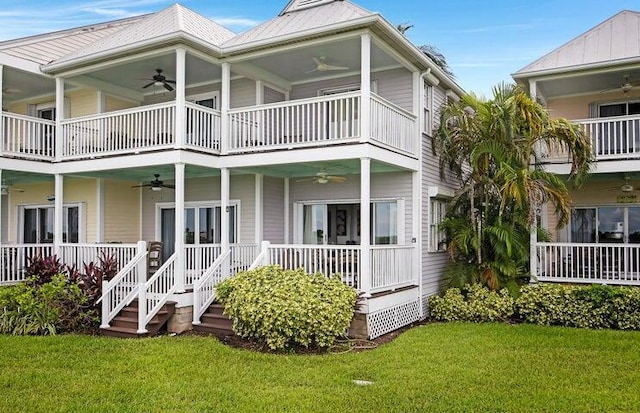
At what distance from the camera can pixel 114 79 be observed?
1578 centimetres

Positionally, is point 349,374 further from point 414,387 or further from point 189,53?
point 189,53

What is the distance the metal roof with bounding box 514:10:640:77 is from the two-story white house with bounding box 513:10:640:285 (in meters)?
0.02

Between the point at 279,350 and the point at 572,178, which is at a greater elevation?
the point at 572,178

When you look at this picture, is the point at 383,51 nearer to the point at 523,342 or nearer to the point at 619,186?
the point at 523,342

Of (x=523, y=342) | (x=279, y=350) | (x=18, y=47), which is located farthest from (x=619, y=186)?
(x=18, y=47)

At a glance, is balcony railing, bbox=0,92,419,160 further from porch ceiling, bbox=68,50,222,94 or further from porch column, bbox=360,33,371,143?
porch ceiling, bbox=68,50,222,94

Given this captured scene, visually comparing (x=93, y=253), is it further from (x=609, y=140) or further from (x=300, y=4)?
(x=609, y=140)

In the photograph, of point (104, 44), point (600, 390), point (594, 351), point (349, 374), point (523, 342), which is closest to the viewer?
point (600, 390)

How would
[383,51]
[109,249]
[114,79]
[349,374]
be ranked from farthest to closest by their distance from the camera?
[114,79] < [109,249] < [383,51] < [349,374]

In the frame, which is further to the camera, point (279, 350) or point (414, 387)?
point (279, 350)

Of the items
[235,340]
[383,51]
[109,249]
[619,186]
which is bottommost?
[235,340]

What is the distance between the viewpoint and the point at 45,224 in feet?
59.2

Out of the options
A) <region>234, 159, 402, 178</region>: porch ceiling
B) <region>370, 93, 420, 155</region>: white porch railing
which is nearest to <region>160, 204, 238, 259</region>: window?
<region>234, 159, 402, 178</region>: porch ceiling

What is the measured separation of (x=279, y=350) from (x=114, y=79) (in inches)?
367
